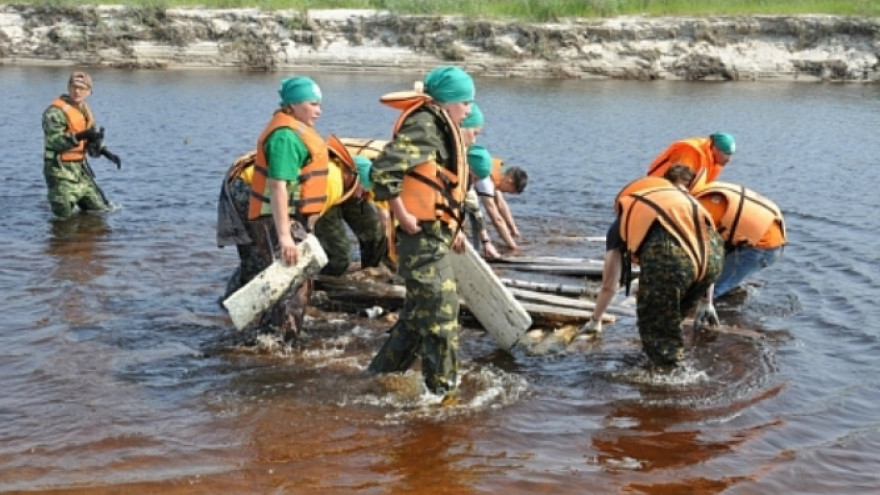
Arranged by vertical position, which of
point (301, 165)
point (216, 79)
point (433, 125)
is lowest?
point (216, 79)

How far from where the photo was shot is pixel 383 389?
688 cm

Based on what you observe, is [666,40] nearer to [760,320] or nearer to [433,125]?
[760,320]

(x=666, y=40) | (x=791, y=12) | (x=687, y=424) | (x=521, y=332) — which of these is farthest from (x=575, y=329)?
(x=791, y=12)

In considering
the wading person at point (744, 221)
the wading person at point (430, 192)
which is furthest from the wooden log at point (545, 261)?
the wading person at point (430, 192)

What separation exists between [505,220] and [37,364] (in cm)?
605

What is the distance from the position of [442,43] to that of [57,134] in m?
25.9

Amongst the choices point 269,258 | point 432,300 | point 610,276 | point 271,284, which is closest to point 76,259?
point 269,258

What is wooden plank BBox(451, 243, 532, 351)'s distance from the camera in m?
7.56

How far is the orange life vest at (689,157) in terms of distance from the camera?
8719 millimetres

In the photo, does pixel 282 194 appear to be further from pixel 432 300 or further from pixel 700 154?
pixel 700 154

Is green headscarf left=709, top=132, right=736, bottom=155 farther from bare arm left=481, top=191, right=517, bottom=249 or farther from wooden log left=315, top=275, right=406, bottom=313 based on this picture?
wooden log left=315, top=275, right=406, bottom=313

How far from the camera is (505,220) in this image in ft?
39.2

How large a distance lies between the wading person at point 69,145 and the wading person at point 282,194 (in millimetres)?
4984

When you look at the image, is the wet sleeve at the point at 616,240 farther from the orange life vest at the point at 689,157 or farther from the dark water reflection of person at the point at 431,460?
the dark water reflection of person at the point at 431,460
